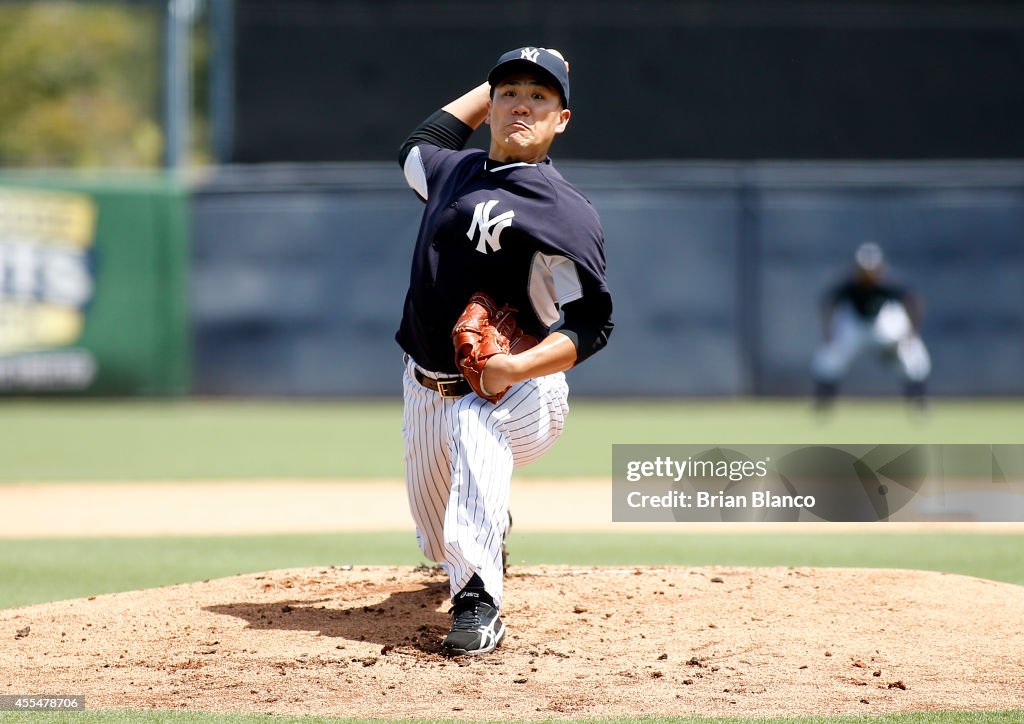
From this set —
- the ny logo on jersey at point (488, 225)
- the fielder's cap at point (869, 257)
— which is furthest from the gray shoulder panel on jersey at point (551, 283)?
the fielder's cap at point (869, 257)

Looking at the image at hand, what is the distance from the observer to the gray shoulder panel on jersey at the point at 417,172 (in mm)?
4121

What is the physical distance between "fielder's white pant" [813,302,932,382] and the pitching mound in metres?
8.66

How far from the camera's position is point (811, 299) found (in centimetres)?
1434

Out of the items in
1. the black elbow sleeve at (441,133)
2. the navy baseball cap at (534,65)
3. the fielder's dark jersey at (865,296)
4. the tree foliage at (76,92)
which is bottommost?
the fielder's dark jersey at (865,296)

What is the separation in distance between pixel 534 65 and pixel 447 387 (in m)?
0.93

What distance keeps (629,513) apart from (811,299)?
24.3 feet

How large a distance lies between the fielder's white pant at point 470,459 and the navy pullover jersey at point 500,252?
16 centimetres

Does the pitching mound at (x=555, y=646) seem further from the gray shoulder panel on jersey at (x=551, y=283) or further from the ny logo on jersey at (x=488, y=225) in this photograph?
the ny logo on jersey at (x=488, y=225)

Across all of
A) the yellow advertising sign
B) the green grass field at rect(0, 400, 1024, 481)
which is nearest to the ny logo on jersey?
the green grass field at rect(0, 400, 1024, 481)

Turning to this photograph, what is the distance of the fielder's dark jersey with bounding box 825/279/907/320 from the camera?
1337 cm

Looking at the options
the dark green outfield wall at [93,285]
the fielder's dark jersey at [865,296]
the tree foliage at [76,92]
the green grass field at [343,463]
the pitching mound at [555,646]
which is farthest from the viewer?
the tree foliage at [76,92]

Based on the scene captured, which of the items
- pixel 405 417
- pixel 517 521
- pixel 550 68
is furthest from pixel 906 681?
pixel 517 521

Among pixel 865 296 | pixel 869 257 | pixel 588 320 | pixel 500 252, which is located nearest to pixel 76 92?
pixel 869 257

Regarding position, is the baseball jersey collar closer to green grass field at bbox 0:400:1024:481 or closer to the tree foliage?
green grass field at bbox 0:400:1024:481
